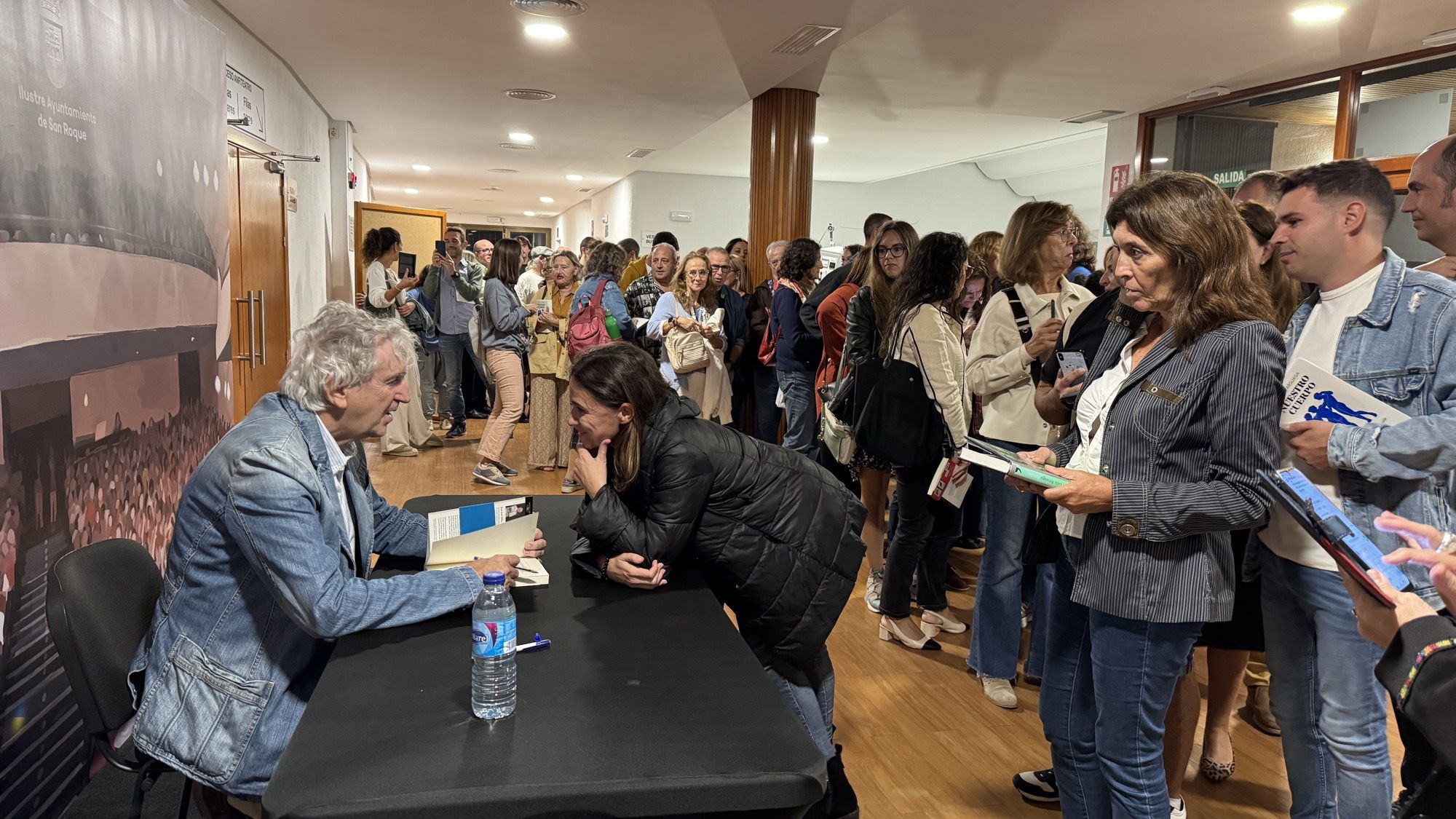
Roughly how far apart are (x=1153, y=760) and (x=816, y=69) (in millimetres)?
5574

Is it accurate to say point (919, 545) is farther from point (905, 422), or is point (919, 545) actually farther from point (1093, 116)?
point (1093, 116)

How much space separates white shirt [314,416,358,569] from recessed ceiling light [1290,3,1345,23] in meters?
5.52

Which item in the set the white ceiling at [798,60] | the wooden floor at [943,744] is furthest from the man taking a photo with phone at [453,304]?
the wooden floor at [943,744]

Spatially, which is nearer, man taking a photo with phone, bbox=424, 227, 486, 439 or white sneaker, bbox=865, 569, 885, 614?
white sneaker, bbox=865, 569, 885, 614

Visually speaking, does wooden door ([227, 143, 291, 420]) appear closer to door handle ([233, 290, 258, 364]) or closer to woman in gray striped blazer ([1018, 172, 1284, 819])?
door handle ([233, 290, 258, 364])

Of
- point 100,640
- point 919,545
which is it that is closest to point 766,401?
A: point 919,545

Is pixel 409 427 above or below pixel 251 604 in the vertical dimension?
below

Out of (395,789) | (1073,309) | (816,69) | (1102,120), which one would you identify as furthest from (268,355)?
(1102,120)

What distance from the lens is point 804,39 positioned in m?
5.46

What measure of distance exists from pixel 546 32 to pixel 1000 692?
177 inches

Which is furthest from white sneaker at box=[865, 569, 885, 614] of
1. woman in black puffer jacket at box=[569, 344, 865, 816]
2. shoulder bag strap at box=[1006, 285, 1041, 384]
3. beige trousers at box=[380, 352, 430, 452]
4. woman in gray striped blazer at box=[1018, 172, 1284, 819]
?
beige trousers at box=[380, 352, 430, 452]

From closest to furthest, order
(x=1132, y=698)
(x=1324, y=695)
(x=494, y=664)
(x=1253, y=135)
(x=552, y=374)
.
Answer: (x=494, y=664), (x=1132, y=698), (x=1324, y=695), (x=552, y=374), (x=1253, y=135)

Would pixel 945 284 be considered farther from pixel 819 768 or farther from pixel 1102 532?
pixel 819 768

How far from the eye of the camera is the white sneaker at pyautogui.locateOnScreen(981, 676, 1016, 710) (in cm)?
304
